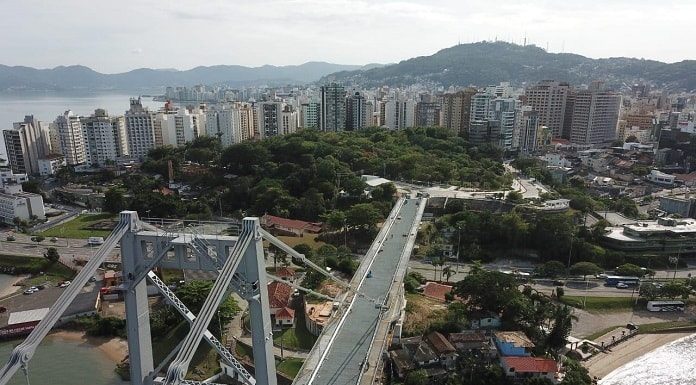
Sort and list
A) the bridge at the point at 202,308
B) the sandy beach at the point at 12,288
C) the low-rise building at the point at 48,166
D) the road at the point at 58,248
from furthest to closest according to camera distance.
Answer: the low-rise building at the point at 48,166, the road at the point at 58,248, the sandy beach at the point at 12,288, the bridge at the point at 202,308

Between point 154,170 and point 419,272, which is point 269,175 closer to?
point 154,170

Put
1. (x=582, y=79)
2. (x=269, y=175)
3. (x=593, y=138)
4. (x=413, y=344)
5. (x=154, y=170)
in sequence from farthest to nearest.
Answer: (x=582, y=79) → (x=593, y=138) → (x=154, y=170) → (x=269, y=175) → (x=413, y=344)

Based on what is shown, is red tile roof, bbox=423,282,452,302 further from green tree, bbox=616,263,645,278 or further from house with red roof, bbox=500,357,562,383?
green tree, bbox=616,263,645,278

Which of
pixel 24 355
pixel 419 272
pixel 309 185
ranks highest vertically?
pixel 24 355

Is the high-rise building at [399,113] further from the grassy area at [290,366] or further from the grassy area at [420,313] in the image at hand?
the grassy area at [290,366]

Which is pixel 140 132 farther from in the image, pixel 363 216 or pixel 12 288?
pixel 363 216

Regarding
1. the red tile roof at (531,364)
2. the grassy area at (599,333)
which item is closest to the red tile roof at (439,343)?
the red tile roof at (531,364)

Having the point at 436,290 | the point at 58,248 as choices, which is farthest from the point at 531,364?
the point at 58,248

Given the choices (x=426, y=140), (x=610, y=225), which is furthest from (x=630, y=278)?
(x=426, y=140)
